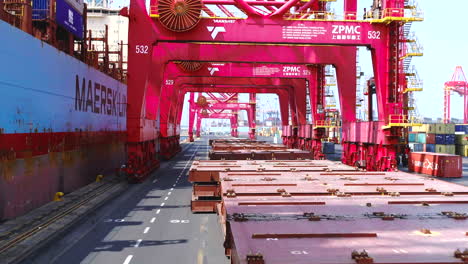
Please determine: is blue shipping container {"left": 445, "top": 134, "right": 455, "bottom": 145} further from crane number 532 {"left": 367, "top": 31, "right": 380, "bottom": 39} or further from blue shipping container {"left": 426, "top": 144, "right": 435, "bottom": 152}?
crane number 532 {"left": 367, "top": 31, "right": 380, "bottom": 39}

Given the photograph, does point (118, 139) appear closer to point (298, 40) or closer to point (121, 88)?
point (121, 88)

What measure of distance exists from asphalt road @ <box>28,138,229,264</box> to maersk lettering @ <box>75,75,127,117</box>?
880 centimetres

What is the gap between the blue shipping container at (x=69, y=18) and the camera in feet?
89.0

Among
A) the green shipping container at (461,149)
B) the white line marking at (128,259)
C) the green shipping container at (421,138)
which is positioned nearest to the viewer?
the white line marking at (128,259)

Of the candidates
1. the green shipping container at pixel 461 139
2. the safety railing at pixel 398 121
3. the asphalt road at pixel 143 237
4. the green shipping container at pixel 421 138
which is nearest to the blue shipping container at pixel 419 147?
the green shipping container at pixel 421 138

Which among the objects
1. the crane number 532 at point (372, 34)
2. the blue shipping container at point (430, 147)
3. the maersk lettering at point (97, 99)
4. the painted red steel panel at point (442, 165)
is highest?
the crane number 532 at point (372, 34)

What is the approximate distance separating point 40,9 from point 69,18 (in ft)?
11.7

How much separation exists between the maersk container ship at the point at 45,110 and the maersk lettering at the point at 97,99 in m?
0.07

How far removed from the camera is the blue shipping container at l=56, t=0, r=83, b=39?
27.1m

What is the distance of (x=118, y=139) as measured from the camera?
145 ft

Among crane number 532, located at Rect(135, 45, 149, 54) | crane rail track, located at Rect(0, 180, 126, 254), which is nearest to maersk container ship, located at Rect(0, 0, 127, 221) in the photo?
crane rail track, located at Rect(0, 180, 126, 254)

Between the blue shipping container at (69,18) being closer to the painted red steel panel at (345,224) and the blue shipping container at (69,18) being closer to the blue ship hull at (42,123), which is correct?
the blue ship hull at (42,123)

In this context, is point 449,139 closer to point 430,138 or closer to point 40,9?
point 430,138

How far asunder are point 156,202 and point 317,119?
25.9 meters
